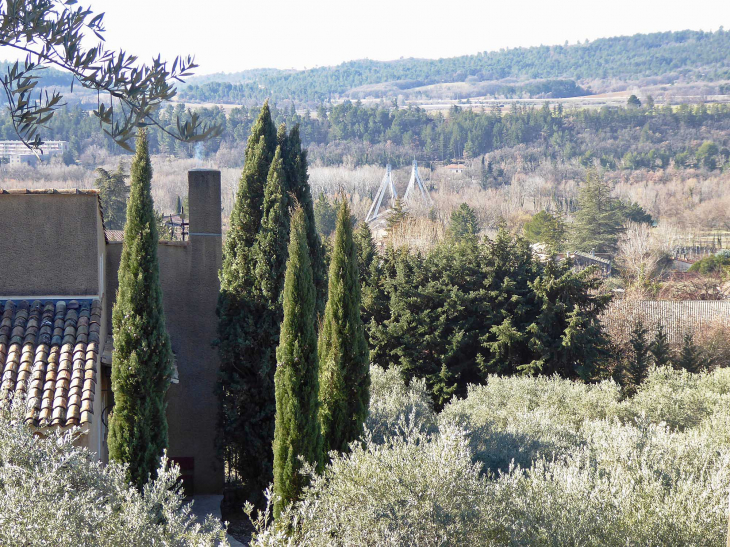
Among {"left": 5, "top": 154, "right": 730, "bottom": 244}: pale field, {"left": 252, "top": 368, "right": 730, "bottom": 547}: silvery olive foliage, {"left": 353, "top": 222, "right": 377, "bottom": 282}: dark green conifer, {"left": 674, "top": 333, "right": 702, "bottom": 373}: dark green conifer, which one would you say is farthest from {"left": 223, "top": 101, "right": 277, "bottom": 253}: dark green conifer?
{"left": 5, "top": 154, "right": 730, "bottom": 244}: pale field

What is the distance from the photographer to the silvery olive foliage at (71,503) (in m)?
3.47

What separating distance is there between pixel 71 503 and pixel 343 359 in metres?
4.52

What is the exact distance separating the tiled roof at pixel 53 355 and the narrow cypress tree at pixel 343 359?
2.53m

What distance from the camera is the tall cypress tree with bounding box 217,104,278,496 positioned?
10.3 meters

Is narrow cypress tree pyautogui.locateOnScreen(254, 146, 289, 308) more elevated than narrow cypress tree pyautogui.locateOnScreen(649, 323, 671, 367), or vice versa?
narrow cypress tree pyautogui.locateOnScreen(254, 146, 289, 308)

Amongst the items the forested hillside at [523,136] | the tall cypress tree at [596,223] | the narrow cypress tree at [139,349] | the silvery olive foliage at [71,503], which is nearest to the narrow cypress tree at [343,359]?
the narrow cypress tree at [139,349]

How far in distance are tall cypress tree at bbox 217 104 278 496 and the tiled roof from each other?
2.01 meters

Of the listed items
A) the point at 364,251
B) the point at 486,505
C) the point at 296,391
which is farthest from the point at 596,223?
the point at 486,505

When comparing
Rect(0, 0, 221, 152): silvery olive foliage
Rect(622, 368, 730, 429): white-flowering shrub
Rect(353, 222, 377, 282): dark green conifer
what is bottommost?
Rect(622, 368, 730, 429): white-flowering shrub

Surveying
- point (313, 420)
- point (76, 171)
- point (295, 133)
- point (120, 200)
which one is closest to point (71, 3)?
point (313, 420)

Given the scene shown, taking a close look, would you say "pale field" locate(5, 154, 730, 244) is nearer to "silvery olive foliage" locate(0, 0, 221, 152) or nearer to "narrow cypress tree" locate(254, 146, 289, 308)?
"narrow cypress tree" locate(254, 146, 289, 308)

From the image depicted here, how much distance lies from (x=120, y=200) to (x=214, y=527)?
97.4ft

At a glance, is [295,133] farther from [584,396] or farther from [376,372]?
[584,396]

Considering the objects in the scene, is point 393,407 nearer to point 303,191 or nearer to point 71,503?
point 303,191
